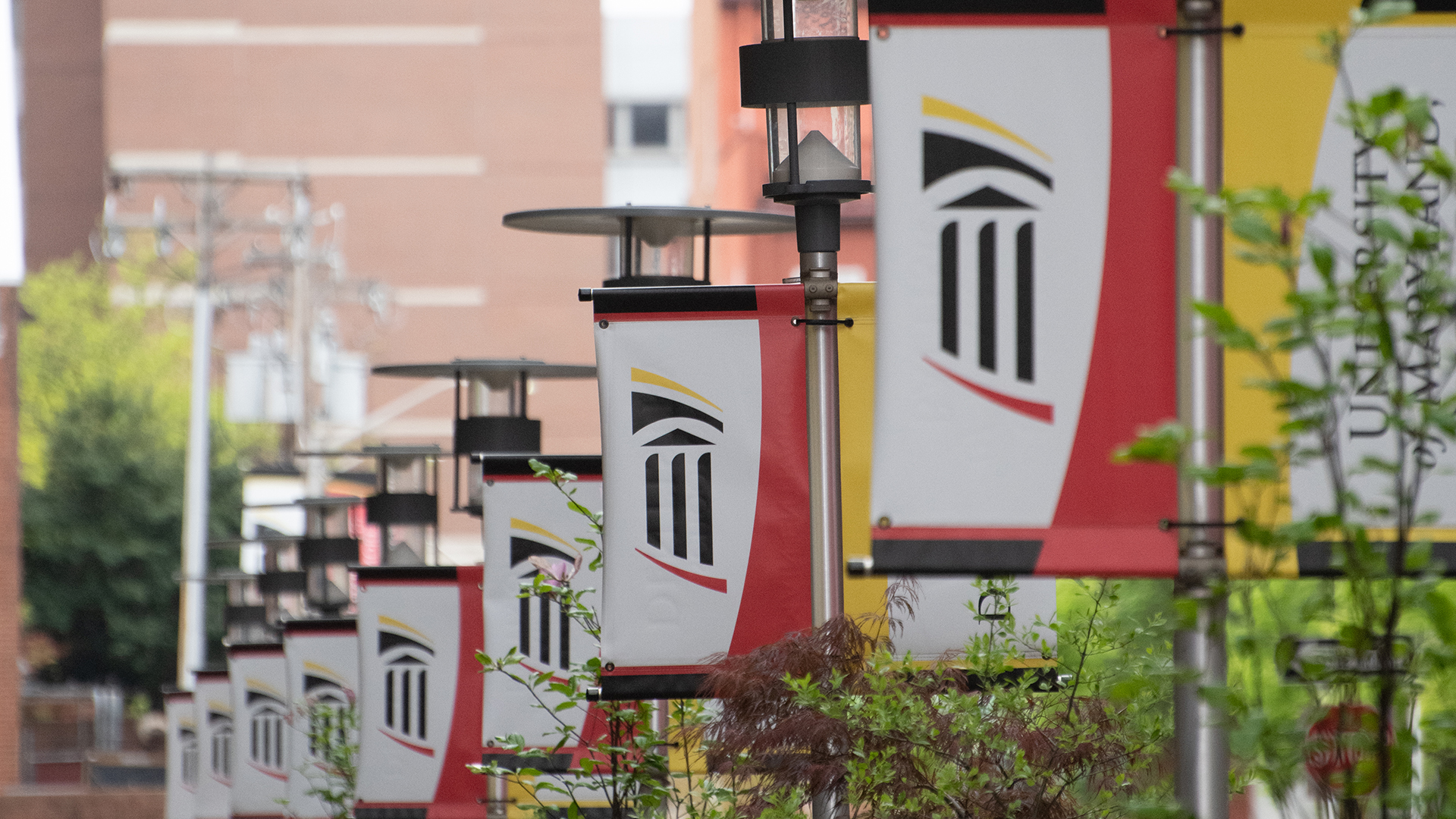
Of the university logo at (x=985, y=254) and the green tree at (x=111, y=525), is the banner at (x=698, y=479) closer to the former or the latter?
the university logo at (x=985, y=254)

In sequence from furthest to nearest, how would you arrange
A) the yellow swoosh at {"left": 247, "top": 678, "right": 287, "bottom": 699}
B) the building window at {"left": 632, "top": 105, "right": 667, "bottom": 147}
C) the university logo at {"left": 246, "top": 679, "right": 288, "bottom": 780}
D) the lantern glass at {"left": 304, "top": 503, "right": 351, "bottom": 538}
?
1. the building window at {"left": 632, "top": 105, "right": 667, "bottom": 147}
2. the lantern glass at {"left": 304, "top": 503, "right": 351, "bottom": 538}
3. the yellow swoosh at {"left": 247, "top": 678, "right": 287, "bottom": 699}
4. the university logo at {"left": 246, "top": 679, "right": 288, "bottom": 780}

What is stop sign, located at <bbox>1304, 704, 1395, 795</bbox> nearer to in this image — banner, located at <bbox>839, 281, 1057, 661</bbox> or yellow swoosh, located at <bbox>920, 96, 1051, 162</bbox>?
yellow swoosh, located at <bbox>920, 96, 1051, 162</bbox>

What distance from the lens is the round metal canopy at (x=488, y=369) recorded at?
1200 centimetres

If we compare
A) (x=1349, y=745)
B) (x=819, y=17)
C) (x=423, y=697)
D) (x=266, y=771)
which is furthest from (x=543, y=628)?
(x=266, y=771)

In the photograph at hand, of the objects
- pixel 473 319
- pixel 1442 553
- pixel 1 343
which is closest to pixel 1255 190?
pixel 1442 553

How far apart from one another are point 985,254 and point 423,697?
8.14 m

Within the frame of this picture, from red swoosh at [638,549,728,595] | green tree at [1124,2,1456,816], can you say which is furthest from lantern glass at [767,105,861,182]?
green tree at [1124,2,1456,816]

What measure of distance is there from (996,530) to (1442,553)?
83 centimetres

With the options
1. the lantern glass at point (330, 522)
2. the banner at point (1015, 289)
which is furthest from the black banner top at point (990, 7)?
the lantern glass at point (330, 522)

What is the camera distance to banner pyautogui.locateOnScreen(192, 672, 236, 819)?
20562 mm

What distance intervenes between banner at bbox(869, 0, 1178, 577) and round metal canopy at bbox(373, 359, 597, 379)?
8.28 meters

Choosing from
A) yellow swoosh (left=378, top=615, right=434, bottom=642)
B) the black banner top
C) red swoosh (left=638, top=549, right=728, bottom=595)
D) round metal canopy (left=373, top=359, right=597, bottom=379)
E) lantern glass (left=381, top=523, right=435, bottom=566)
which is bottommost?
yellow swoosh (left=378, top=615, right=434, bottom=642)

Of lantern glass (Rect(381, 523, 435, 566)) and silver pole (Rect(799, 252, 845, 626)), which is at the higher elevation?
silver pole (Rect(799, 252, 845, 626))

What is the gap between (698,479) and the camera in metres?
5.99
